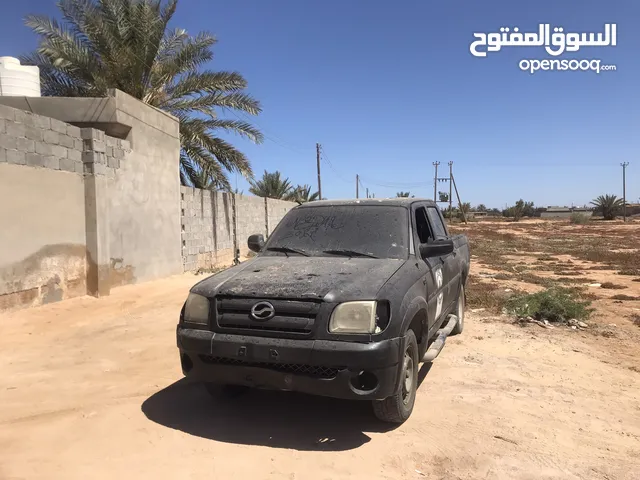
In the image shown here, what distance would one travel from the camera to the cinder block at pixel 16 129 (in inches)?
287

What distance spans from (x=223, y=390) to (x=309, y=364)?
1317 mm

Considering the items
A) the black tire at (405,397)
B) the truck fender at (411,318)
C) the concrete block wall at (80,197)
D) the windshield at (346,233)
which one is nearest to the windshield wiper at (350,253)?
the windshield at (346,233)

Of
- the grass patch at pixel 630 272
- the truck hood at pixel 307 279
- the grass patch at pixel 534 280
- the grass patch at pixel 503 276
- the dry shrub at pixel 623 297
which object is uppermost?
the truck hood at pixel 307 279

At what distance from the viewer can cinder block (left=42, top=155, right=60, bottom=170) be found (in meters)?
8.03

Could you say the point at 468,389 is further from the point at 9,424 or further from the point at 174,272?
the point at 174,272

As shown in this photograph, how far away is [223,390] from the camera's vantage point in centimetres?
424

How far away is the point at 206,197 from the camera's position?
14.5 meters

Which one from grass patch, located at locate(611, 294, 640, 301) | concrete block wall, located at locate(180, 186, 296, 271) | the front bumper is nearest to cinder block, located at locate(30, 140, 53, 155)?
concrete block wall, located at locate(180, 186, 296, 271)

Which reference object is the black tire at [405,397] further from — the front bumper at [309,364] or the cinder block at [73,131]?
the cinder block at [73,131]

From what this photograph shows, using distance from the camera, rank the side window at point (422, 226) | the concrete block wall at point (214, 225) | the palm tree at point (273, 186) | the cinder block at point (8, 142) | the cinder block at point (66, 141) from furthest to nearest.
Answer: the palm tree at point (273, 186), the concrete block wall at point (214, 225), the cinder block at point (66, 141), the cinder block at point (8, 142), the side window at point (422, 226)

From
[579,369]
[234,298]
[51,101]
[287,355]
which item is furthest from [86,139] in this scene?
[579,369]

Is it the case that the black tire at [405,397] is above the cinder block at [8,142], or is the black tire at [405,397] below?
below

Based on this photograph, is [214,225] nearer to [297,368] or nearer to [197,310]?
[197,310]

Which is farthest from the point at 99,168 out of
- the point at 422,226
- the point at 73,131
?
the point at 422,226
